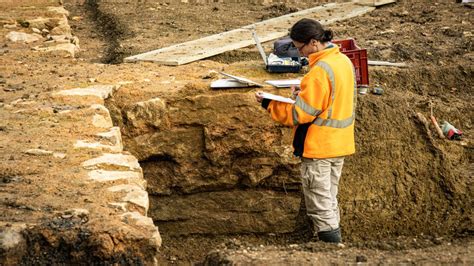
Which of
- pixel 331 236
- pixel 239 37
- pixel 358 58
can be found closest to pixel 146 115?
pixel 358 58

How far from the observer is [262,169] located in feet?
24.9

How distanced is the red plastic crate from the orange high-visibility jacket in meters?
1.26

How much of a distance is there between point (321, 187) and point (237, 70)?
2.39m

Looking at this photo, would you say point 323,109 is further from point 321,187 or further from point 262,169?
point 262,169

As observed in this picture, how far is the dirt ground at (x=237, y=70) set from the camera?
514 centimetres

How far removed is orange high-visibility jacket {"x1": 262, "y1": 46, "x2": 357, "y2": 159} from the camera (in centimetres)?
563

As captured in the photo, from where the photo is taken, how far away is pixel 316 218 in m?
6.07

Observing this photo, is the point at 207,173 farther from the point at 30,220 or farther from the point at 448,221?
the point at 30,220

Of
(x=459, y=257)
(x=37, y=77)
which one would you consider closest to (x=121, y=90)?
(x=37, y=77)

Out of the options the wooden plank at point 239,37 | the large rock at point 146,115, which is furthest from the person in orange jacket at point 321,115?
the wooden plank at point 239,37

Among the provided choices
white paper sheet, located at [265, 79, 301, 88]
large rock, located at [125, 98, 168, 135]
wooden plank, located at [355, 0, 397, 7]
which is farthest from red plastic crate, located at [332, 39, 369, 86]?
wooden plank, located at [355, 0, 397, 7]

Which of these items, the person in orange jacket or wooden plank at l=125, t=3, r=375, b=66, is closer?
the person in orange jacket

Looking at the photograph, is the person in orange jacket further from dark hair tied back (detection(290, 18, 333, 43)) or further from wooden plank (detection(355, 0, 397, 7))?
wooden plank (detection(355, 0, 397, 7))

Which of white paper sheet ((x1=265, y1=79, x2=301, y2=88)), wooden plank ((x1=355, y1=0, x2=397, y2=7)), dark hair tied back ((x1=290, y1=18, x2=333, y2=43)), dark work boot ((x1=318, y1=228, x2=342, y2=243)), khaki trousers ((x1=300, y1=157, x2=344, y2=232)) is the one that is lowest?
dark work boot ((x1=318, y1=228, x2=342, y2=243))
